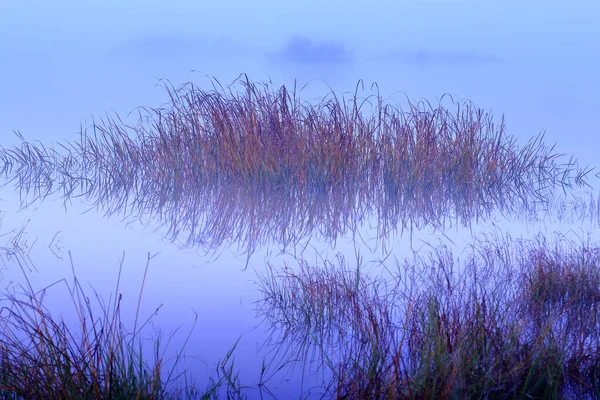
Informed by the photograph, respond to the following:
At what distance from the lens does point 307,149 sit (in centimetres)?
620

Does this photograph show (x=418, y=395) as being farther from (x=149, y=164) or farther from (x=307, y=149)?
(x=149, y=164)

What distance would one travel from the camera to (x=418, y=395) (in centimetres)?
169

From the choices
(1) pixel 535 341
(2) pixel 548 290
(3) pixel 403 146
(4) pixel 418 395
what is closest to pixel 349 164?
(3) pixel 403 146

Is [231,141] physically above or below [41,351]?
above

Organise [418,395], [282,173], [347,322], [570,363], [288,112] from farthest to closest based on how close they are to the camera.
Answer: [288,112]
[282,173]
[347,322]
[570,363]
[418,395]

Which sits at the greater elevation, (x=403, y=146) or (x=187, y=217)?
(x=403, y=146)

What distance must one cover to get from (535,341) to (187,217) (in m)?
3.55

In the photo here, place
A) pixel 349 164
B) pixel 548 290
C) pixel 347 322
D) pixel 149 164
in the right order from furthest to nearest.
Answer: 1. pixel 149 164
2. pixel 349 164
3. pixel 548 290
4. pixel 347 322

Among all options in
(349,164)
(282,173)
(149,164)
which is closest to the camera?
(282,173)

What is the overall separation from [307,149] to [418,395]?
183 inches

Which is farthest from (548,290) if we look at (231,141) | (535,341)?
(231,141)

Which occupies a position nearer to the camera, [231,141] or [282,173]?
[282,173]

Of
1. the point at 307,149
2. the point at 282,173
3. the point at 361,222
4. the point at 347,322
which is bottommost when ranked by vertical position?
the point at 347,322

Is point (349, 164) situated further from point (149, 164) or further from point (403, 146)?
point (149, 164)
